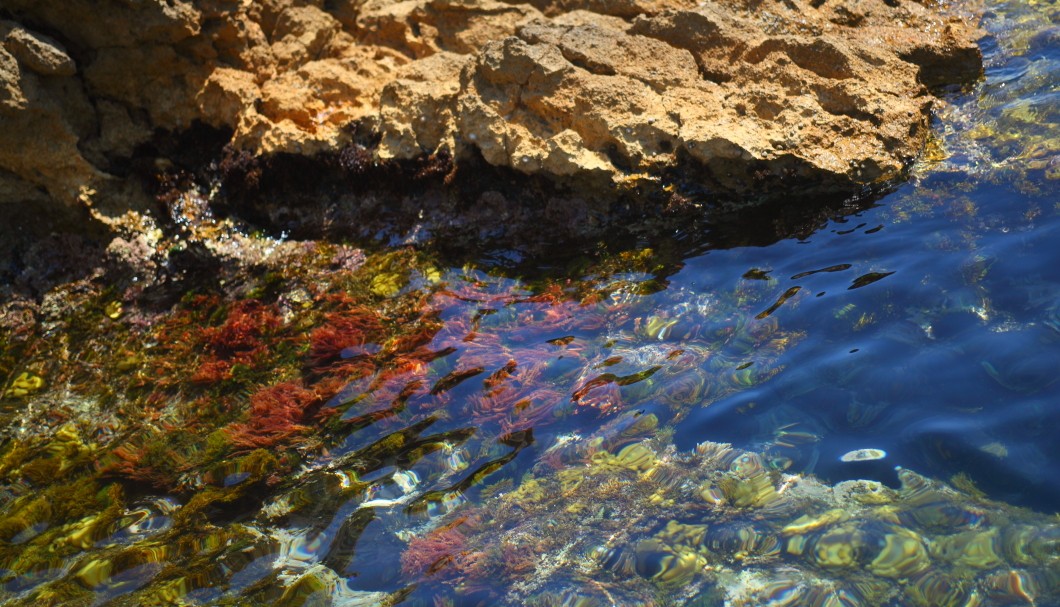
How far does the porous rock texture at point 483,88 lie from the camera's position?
20.3ft

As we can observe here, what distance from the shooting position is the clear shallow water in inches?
159

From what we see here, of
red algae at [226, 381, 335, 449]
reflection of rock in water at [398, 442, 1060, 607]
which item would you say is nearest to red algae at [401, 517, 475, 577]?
reflection of rock in water at [398, 442, 1060, 607]

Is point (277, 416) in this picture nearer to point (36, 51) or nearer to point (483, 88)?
point (483, 88)

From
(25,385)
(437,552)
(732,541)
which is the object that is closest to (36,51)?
(25,385)

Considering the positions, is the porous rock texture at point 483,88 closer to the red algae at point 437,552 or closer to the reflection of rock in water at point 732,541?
the reflection of rock in water at point 732,541

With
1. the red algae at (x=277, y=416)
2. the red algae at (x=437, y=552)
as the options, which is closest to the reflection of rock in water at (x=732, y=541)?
the red algae at (x=437, y=552)

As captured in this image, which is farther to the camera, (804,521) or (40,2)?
(40,2)

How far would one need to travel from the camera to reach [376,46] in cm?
713

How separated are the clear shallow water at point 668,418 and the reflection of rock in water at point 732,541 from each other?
1 cm

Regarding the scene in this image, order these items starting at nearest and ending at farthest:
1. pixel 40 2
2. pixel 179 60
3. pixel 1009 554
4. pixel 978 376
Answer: pixel 1009 554
pixel 978 376
pixel 40 2
pixel 179 60

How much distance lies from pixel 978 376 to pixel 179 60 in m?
6.28

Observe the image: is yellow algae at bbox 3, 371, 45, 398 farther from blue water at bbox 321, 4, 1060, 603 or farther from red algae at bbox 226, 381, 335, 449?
blue water at bbox 321, 4, 1060, 603

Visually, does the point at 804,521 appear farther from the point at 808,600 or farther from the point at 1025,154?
the point at 1025,154

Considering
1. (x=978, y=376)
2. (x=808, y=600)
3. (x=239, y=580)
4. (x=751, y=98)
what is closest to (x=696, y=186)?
(x=751, y=98)
